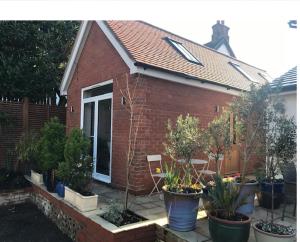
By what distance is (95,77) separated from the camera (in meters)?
9.00

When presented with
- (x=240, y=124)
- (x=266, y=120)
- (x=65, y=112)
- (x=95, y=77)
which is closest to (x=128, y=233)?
(x=240, y=124)

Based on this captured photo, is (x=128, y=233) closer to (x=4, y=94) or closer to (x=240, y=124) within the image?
(x=240, y=124)

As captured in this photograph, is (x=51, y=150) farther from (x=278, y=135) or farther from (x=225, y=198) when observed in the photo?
(x=278, y=135)

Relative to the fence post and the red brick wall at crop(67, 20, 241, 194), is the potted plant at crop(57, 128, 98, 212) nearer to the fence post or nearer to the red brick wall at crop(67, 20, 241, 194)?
the red brick wall at crop(67, 20, 241, 194)

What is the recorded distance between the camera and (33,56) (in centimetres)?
1300

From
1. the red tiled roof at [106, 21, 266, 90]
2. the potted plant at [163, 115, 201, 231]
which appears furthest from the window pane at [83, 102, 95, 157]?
the potted plant at [163, 115, 201, 231]

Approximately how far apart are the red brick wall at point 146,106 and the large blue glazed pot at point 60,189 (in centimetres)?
155

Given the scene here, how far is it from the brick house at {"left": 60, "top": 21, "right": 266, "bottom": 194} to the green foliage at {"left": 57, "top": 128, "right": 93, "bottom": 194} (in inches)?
48.6

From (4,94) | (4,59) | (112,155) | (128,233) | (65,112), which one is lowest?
(128,233)

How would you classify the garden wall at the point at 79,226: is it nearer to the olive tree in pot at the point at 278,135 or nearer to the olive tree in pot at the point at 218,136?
the olive tree in pot at the point at 218,136

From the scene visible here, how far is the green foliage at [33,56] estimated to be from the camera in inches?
470

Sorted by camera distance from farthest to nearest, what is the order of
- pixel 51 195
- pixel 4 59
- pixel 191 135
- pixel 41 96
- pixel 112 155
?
pixel 41 96, pixel 4 59, pixel 112 155, pixel 51 195, pixel 191 135

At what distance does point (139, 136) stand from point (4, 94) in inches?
315

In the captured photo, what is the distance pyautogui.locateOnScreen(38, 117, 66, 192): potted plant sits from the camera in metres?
7.32
